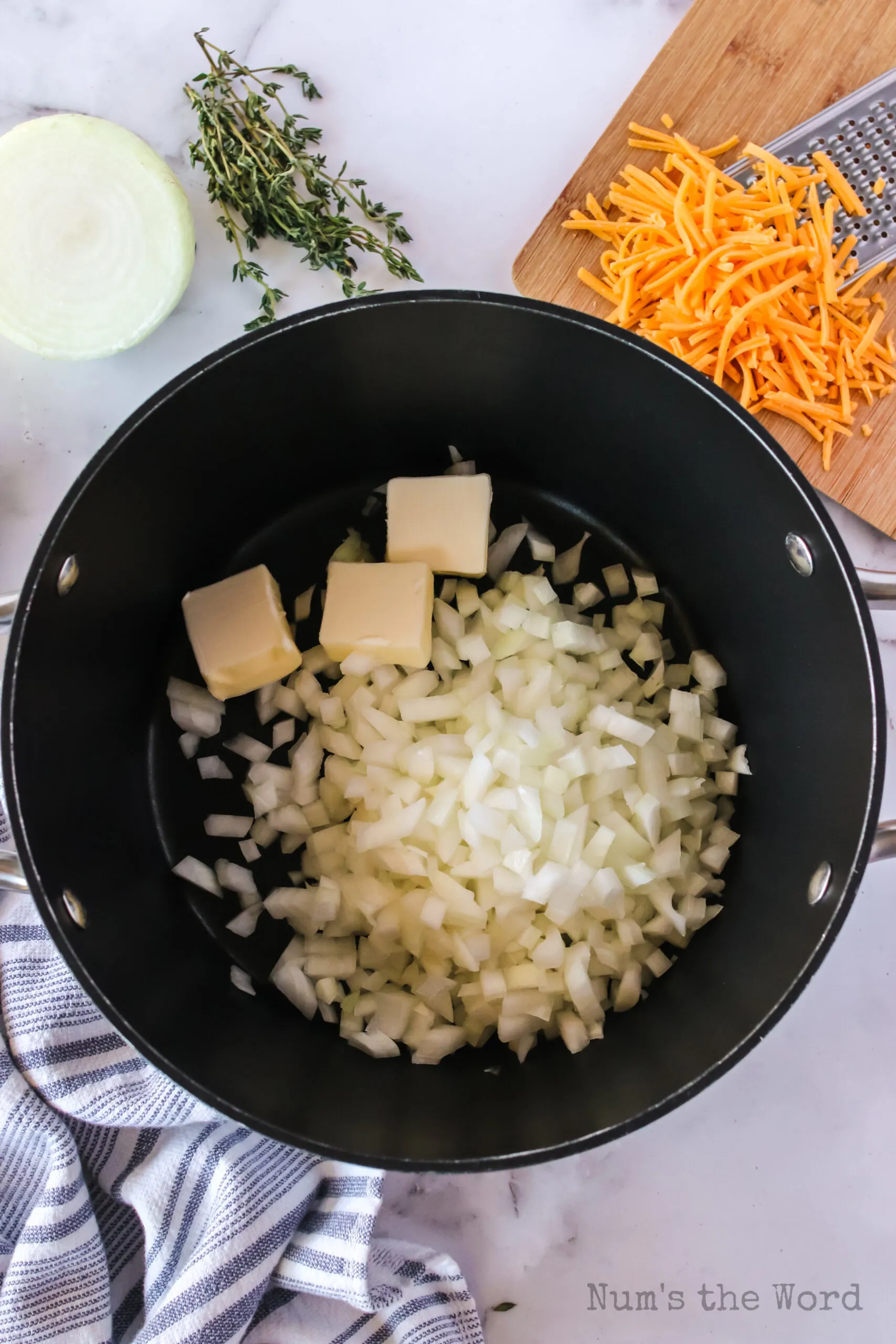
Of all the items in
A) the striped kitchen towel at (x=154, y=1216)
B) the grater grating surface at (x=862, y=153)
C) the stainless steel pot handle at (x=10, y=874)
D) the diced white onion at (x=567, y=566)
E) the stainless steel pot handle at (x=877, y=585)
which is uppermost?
the grater grating surface at (x=862, y=153)

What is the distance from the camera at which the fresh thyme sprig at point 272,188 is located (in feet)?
4.49

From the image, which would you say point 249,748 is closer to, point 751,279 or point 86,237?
point 86,237

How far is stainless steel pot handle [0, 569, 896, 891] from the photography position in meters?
1.09

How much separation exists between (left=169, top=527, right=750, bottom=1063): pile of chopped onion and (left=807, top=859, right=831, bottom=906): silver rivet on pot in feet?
0.58

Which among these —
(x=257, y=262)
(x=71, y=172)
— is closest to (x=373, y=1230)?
(x=257, y=262)

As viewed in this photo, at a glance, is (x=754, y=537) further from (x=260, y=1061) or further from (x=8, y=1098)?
(x=8, y=1098)

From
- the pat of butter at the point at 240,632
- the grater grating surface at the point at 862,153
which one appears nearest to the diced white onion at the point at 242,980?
the pat of butter at the point at 240,632

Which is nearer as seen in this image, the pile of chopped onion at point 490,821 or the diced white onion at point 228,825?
the pile of chopped onion at point 490,821

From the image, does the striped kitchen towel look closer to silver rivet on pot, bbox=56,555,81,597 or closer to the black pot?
the black pot

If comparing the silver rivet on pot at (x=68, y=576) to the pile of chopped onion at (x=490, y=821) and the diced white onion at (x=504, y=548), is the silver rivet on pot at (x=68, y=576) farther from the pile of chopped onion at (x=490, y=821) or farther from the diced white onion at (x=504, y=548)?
the diced white onion at (x=504, y=548)

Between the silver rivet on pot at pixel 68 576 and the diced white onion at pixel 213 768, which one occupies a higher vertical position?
the silver rivet on pot at pixel 68 576

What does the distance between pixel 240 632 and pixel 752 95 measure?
1080mm

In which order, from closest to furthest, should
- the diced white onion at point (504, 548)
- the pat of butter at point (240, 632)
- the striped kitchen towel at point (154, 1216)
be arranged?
the striped kitchen towel at point (154, 1216) → the pat of butter at point (240, 632) → the diced white onion at point (504, 548)

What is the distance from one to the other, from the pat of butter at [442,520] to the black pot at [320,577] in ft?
0.37
